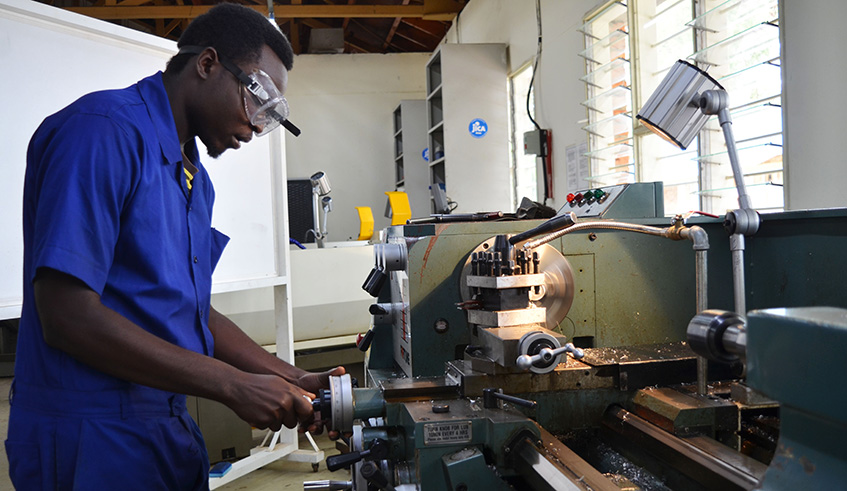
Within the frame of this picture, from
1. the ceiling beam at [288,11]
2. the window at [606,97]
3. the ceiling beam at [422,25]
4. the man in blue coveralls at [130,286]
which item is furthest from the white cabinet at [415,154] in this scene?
the man in blue coveralls at [130,286]

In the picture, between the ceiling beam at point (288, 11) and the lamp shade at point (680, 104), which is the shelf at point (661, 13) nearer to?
the lamp shade at point (680, 104)

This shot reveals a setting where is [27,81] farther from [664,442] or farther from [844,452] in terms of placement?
[844,452]

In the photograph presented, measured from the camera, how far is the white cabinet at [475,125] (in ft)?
14.9

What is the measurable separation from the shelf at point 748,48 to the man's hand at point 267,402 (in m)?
1.88

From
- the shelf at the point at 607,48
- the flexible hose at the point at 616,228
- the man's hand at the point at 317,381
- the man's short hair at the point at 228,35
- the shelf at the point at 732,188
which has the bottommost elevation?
the man's hand at the point at 317,381

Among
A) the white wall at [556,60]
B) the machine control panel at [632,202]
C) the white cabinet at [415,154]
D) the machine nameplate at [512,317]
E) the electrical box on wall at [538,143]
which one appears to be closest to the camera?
the machine nameplate at [512,317]

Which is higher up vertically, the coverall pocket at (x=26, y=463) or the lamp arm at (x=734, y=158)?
the lamp arm at (x=734, y=158)

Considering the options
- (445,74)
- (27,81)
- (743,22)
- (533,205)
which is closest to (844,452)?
(533,205)

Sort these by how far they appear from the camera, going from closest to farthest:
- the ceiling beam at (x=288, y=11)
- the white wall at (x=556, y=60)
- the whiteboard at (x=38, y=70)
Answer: the whiteboard at (x=38, y=70), the white wall at (x=556, y=60), the ceiling beam at (x=288, y=11)

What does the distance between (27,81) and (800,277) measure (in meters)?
2.01

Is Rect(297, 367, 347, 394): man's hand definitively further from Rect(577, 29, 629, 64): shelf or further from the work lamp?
Rect(577, 29, 629, 64): shelf

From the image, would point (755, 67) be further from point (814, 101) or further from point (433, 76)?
point (433, 76)

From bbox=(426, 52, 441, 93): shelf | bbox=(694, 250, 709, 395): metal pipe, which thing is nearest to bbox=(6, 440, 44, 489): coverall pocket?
bbox=(694, 250, 709, 395): metal pipe

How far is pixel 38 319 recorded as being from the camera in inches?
35.1
